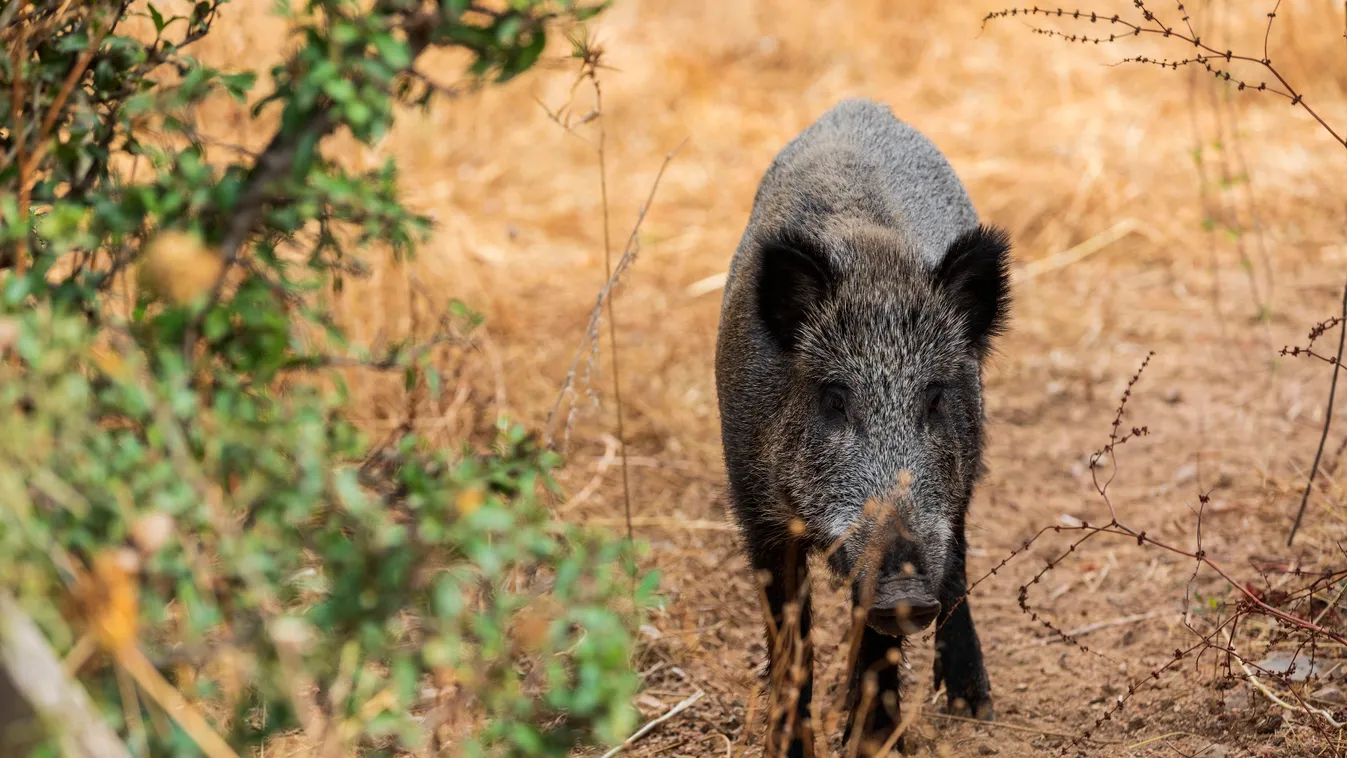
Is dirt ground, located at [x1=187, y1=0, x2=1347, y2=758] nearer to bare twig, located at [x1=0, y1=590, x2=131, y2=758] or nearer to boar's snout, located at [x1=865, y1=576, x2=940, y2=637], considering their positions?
boar's snout, located at [x1=865, y1=576, x2=940, y2=637]

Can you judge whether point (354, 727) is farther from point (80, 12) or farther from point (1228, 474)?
point (1228, 474)

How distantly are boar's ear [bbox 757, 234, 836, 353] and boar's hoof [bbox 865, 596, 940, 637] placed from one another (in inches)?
39.6

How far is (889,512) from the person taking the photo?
3.35 meters

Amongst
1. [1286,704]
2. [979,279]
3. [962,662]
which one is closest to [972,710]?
[962,662]

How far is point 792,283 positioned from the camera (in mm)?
3801

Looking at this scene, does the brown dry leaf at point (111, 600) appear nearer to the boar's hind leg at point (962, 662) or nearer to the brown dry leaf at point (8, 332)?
the brown dry leaf at point (8, 332)

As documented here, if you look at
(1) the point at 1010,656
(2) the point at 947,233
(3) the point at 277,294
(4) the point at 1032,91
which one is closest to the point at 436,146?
(4) the point at 1032,91

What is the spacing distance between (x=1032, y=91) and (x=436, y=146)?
5.40 meters

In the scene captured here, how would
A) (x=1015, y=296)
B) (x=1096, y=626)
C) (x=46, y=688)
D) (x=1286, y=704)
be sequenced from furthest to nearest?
(x=1015, y=296), (x=1096, y=626), (x=1286, y=704), (x=46, y=688)

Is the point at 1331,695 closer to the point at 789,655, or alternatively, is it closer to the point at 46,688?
the point at 789,655

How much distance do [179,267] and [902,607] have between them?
1904 mm

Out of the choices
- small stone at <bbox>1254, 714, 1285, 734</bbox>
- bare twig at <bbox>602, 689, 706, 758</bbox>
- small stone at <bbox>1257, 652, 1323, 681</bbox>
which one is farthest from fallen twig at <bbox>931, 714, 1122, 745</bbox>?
bare twig at <bbox>602, 689, 706, 758</bbox>

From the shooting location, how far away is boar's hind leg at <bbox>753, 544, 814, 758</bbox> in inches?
133

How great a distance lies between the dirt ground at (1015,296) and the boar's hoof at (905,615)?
0.39 metres
